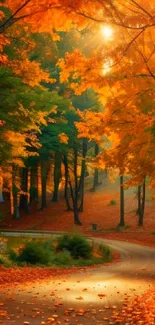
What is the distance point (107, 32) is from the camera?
29.4 feet

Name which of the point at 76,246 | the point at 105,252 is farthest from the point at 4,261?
the point at 105,252

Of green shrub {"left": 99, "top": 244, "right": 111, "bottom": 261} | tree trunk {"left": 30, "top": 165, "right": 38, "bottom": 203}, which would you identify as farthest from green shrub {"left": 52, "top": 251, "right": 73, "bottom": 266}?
tree trunk {"left": 30, "top": 165, "right": 38, "bottom": 203}

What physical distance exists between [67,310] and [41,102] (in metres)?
8.90

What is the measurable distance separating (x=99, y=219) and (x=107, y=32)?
102 feet

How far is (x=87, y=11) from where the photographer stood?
23.7 ft

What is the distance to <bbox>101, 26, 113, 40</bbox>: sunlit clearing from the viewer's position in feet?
28.1

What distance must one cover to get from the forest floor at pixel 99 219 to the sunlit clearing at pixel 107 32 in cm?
2193

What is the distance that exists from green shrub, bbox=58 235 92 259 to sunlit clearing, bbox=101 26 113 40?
12.8 meters

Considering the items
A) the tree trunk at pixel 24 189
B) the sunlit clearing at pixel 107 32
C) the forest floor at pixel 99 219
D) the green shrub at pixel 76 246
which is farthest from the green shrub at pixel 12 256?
the tree trunk at pixel 24 189

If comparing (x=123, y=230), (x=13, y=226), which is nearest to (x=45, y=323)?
(x=123, y=230)

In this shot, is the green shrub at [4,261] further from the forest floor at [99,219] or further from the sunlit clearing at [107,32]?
the forest floor at [99,219]

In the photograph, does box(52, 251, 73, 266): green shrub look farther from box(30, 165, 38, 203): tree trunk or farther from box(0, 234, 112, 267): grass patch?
box(30, 165, 38, 203): tree trunk

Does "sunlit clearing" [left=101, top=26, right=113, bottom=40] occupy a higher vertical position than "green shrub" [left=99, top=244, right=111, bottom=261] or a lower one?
higher

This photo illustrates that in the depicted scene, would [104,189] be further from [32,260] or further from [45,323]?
[45,323]
